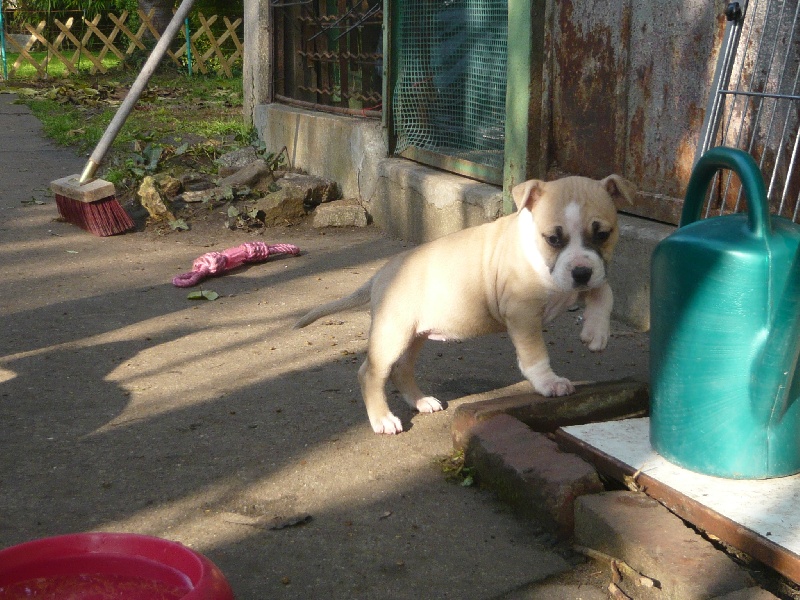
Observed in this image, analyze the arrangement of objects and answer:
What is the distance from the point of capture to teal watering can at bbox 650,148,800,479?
2578 mm

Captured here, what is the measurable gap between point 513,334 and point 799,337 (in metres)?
1.19

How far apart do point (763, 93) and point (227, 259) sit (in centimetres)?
354

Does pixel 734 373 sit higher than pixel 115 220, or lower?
higher

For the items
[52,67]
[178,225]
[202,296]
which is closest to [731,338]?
[202,296]

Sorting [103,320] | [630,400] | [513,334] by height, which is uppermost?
[513,334]

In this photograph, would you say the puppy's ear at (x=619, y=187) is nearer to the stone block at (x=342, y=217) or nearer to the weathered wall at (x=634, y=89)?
the weathered wall at (x=634, y=89)

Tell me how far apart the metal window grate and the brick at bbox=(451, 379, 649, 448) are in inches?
40.9

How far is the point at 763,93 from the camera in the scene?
3.95 meters

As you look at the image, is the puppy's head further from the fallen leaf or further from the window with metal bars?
the window with metal bars

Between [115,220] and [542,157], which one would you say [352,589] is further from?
[115,220]

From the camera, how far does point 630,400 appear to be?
3533 millimetres

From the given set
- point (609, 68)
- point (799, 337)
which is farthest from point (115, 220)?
point (799, 337)

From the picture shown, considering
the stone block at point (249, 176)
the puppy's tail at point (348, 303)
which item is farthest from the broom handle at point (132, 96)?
the puppy's tail at point (348, 303)

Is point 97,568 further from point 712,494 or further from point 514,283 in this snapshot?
point 514,283
